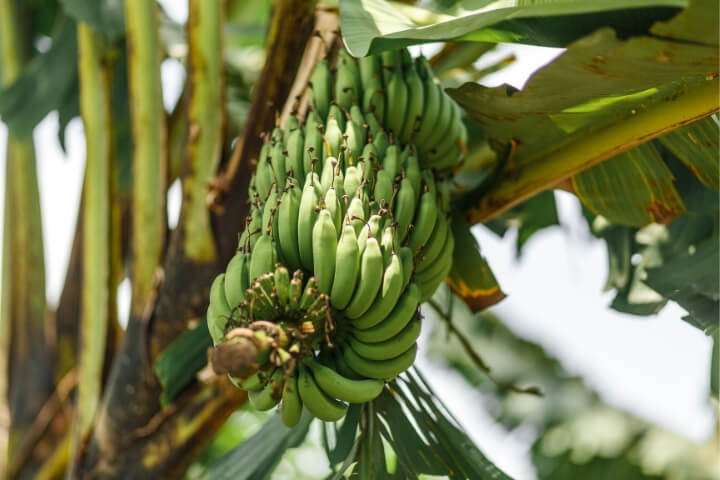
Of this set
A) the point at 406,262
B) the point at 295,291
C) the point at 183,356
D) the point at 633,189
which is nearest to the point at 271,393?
the point at 295,291

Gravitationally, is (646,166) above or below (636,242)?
above

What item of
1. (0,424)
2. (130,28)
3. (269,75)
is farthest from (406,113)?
(0,424)

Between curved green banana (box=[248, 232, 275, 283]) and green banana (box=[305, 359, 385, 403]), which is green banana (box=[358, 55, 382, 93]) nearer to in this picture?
curved green banana (box=[248, 232, 275, 283])

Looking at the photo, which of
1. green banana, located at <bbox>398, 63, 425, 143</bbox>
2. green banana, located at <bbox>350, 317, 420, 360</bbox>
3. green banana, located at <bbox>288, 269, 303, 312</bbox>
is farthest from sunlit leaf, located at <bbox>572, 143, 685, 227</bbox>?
green banana, located at <bbox>288, 269, 303, 312</bbox>

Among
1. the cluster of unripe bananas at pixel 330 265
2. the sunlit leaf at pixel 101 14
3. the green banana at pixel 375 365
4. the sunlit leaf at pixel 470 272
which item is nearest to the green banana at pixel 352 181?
the cluster of unripe bananas at pixel 330 265

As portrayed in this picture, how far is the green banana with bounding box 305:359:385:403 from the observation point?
995mm

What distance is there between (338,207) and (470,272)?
479 mm

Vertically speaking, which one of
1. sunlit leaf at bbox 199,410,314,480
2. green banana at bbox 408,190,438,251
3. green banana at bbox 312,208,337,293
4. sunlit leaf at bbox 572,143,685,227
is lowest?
sunlit leaf at bbox 199,410,314,480

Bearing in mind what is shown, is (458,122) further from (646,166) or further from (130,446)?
(130,446)

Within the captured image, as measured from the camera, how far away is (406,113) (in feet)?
4.15

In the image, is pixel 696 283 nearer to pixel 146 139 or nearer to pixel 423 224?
pixel 423 224

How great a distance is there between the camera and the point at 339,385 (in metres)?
→ 0.99

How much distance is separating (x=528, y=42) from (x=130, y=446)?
1138 millimetres

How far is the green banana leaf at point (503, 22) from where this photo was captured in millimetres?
940
